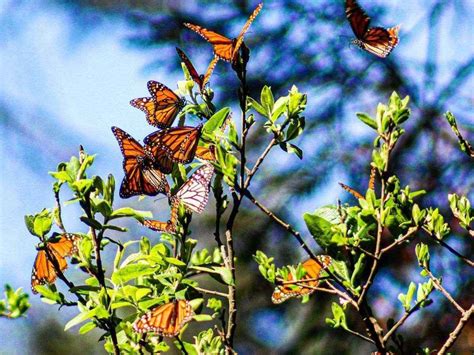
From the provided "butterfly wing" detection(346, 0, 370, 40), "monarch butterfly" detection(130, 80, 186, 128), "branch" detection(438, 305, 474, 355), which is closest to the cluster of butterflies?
"monarch butterfly" detection(130, 80, 186, 128)

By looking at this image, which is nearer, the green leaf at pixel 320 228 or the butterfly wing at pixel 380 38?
the green leaf at pixel 320 228

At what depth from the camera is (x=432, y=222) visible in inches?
33.8

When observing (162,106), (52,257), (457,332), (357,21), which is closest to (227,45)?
(162,106)

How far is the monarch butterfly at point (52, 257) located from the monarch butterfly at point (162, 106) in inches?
7.6

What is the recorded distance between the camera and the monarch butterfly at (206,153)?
844mm

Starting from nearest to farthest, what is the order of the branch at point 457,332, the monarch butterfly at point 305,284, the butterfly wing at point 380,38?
the branch at point 457,332 → the monarch butterfly at point 305,284 → the butterfly wing at point 380,38

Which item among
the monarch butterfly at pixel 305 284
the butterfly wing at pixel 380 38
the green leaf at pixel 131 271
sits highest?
the butterfly wing at pixel 380 38

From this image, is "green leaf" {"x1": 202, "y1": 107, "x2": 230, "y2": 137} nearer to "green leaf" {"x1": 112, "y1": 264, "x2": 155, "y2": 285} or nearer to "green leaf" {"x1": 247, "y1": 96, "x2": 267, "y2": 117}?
"green leaf" {"x1": 247, "y1": 96, "x2": 267, "y2": 117}

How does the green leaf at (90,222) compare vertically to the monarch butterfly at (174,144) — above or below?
below

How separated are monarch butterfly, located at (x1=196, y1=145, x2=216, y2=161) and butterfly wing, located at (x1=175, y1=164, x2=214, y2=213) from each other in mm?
21

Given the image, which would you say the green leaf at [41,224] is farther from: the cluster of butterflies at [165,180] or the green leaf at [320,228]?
the green leaf at [320,228]

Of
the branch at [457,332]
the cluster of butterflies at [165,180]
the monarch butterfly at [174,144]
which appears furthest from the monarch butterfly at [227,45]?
the branch at [457,332]

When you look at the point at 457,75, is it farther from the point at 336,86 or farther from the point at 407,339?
the point at 407,339

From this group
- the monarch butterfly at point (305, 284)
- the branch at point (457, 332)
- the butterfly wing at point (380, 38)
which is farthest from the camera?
the butterfly wing at point (380, 38)
